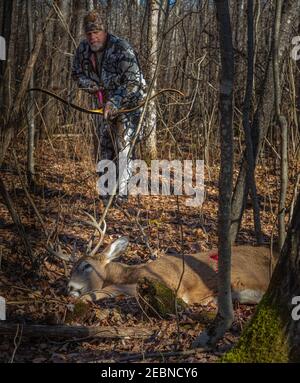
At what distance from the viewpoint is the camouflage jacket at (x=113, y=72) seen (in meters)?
7.80

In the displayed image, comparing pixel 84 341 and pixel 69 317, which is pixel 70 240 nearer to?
pixel 69 317

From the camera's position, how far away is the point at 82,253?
677 cm

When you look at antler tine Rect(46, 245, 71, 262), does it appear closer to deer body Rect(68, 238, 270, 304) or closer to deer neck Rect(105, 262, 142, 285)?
deer body Rect(68, 238, 270, 304)

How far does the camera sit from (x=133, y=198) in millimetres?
9047

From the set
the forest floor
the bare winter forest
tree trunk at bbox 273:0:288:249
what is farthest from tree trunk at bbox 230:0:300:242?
tree trunk at bbox 273:0:288:249

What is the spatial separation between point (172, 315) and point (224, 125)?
1746mm

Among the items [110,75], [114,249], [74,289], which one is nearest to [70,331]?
[74,289]

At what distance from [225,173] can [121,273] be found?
283 centimetres

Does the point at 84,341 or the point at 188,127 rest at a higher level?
the point at 188,127

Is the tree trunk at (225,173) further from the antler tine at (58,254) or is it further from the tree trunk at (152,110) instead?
the tree trunk at (152,110)

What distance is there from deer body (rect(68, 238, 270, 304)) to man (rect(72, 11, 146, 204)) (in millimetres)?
1845

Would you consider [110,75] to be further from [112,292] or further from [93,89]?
[112,292]

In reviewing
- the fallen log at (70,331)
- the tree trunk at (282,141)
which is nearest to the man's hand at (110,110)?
the tree trunk at (282,141)
